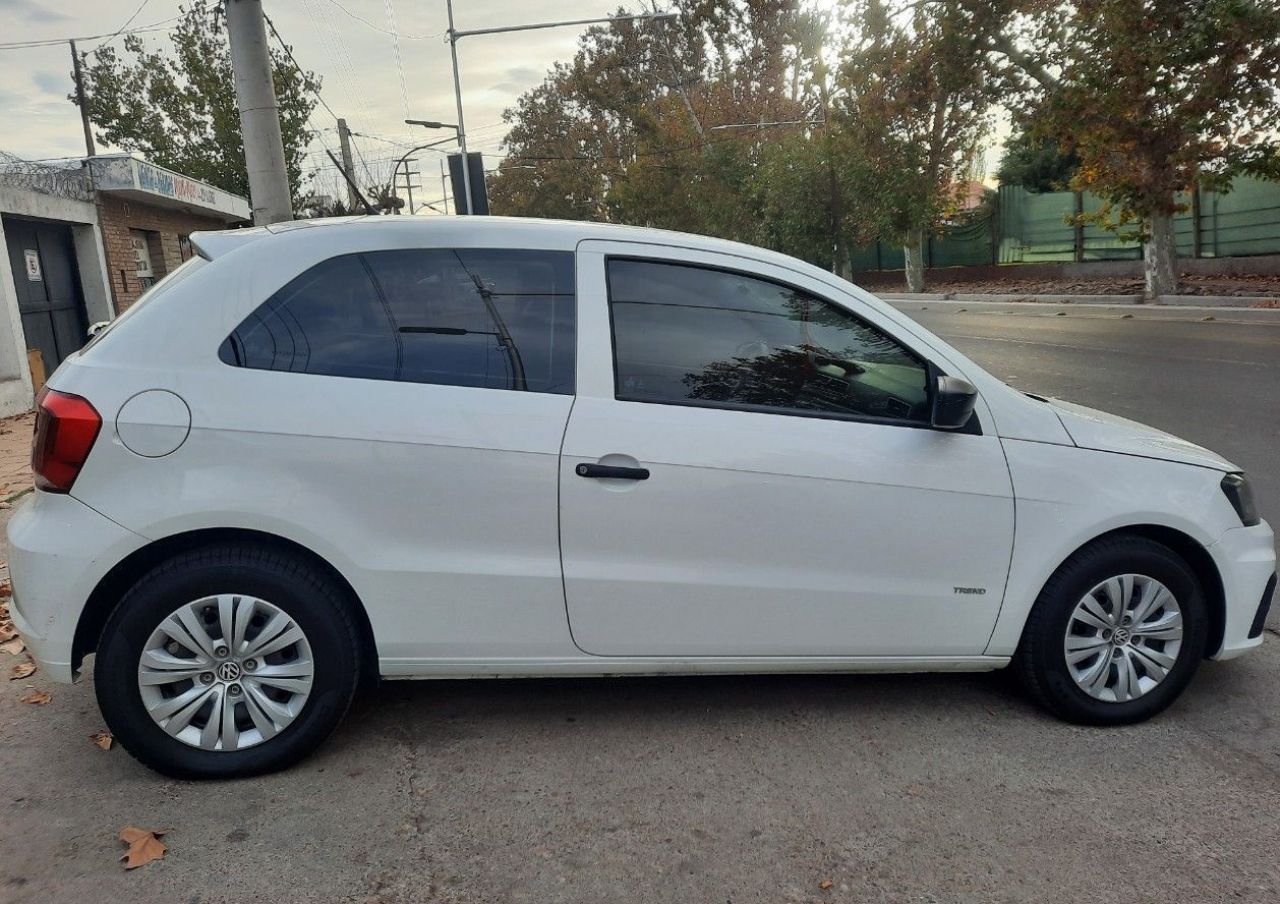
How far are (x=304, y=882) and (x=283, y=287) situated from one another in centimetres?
182

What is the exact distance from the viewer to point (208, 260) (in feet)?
11.4

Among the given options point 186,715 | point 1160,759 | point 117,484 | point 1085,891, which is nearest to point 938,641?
point 1160,759

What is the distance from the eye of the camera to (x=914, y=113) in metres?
24.3

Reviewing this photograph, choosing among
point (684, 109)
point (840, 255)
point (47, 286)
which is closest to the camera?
point (47, 286)

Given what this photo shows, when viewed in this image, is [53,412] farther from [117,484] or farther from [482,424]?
[482,424]

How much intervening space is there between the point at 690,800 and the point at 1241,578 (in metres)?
2.15

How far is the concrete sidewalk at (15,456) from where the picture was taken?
308 inches

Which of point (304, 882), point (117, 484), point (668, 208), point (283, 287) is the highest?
point (668, 208)

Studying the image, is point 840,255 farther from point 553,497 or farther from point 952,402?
point 553,497

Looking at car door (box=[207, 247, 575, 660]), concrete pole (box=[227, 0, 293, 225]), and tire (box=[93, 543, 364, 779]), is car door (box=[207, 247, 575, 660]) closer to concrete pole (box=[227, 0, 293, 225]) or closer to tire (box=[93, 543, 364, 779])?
tire (box=[93, 543, 364, 779])

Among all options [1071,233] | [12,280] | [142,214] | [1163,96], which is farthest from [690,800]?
[1071,233]

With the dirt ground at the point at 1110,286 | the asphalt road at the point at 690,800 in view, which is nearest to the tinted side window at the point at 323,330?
the asphalt road at the point at 690,800

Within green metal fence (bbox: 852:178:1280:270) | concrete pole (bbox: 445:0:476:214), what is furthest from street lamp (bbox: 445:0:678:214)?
green metal fence (bbox: 852:178:1280:270)

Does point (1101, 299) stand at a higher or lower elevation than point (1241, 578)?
higher
